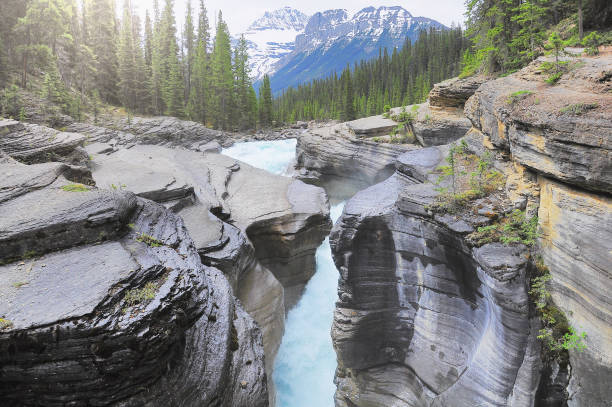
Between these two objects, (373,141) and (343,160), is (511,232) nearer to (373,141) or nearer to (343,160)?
(373,141)

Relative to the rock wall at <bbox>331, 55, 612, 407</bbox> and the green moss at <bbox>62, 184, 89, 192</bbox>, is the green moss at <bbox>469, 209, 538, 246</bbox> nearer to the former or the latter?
the rock wall at <bbox>331, 55, 612, 407</bbox>

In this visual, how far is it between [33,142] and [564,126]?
63.7ft

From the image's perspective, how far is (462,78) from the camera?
19594 mm

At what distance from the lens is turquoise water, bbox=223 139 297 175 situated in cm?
3006

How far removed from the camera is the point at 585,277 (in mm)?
5781

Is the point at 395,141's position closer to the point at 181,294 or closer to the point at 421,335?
the point at 421,335

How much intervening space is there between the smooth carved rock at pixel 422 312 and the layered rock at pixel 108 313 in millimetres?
3455

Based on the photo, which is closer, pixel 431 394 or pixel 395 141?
pixel 431 394

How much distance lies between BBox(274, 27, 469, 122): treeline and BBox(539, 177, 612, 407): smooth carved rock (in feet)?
181

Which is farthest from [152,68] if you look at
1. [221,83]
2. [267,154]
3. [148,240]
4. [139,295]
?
[139,295]

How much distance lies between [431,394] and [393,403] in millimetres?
1605

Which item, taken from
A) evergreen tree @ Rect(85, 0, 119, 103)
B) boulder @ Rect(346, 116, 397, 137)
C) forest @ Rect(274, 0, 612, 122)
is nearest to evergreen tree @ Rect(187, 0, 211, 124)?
evergreen tree @ Rect(85, 0, 119, 103)

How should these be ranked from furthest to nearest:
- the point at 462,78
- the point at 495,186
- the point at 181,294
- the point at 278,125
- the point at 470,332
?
the point at 278,125 → the point at 462,78 → the point at 495,186 → the point at 470,332 → the point at 181,294

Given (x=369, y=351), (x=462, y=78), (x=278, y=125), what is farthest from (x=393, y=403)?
(x=278, y=125)
